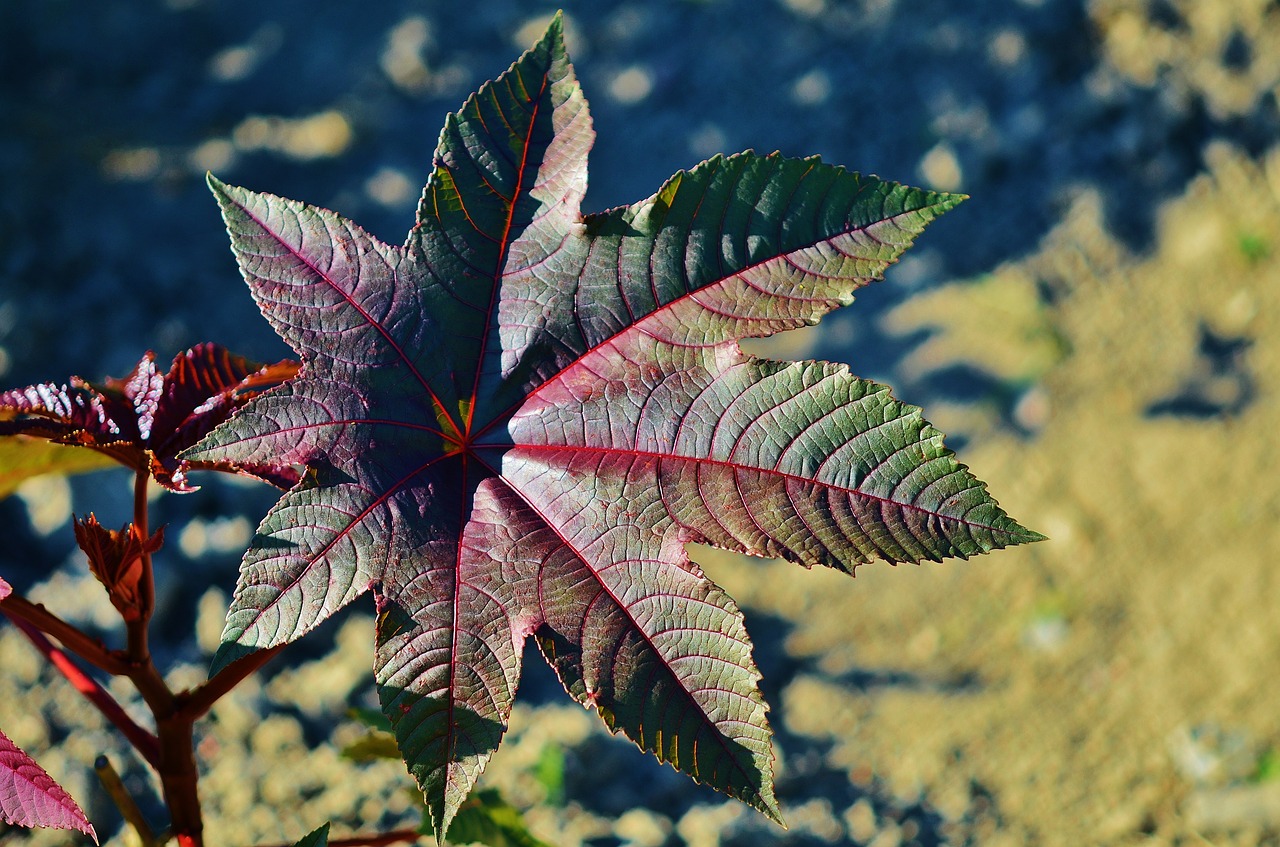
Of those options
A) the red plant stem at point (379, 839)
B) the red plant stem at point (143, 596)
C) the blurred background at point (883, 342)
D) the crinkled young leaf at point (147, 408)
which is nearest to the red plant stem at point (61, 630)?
the red plant stem at point (143, 596)

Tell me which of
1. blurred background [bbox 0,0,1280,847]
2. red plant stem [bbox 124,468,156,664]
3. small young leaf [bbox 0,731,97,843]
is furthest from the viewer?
blurred background [bbox 0,0,1280,847]

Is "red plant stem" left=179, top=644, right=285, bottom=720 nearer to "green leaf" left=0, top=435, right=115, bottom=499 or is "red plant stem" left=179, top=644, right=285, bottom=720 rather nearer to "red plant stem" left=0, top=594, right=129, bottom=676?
"red plant stem" left=0, top=594, right=129, bottom=676

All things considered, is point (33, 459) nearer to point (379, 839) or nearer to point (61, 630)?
point (61, 630)

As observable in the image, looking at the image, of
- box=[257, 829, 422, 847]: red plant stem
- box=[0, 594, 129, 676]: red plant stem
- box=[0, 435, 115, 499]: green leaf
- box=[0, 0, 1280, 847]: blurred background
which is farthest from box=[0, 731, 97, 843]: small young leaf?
box=[0, 0, 1280, 847]: blurred background

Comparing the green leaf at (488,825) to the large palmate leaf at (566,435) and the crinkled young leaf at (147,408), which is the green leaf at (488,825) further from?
the crinkled young leaf at (147,408)

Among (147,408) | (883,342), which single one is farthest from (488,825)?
(883,342)

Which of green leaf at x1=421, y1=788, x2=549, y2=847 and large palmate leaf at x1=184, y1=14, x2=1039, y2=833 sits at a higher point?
large palmate leaf at x1=184, y1=14, x2=1039, y2=833
